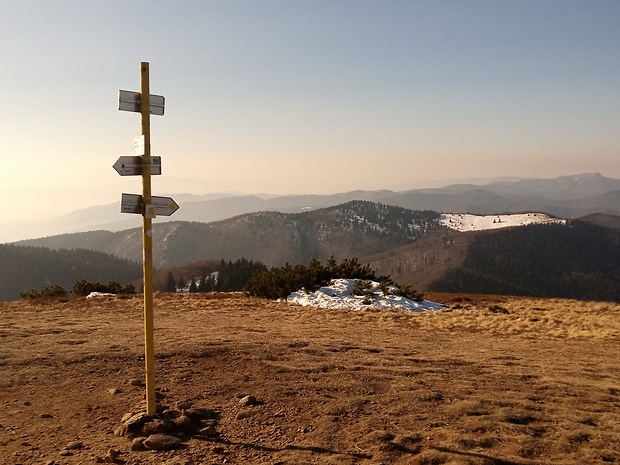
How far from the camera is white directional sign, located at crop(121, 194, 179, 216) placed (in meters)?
6.02

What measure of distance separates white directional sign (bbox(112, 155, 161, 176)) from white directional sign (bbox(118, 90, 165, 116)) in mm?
668

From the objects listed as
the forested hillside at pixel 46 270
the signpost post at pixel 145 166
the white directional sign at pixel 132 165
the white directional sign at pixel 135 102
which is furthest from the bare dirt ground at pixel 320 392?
the forested hillside at pixel 46 270

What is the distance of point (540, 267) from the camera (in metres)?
170

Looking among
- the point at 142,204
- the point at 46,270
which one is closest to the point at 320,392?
the point at 142,204

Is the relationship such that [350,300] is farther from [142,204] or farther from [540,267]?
[540,267]

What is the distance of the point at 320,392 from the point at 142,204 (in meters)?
4.50

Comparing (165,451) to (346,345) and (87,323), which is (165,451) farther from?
(87,323)

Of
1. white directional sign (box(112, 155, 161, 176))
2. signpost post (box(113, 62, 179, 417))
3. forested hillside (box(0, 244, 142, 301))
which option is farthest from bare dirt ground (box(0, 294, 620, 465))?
forested hillside (box(0, 244, 142, 301))

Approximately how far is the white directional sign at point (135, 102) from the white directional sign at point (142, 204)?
123 centimetres

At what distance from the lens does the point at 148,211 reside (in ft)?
20.0

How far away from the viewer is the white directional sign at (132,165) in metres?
5.82

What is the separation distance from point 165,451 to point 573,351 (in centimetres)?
1220

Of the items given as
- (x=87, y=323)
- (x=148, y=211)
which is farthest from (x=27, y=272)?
(x=148, y=211)

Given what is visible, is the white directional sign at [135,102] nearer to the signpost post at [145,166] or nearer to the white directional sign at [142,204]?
the signpost post at [145,166]
